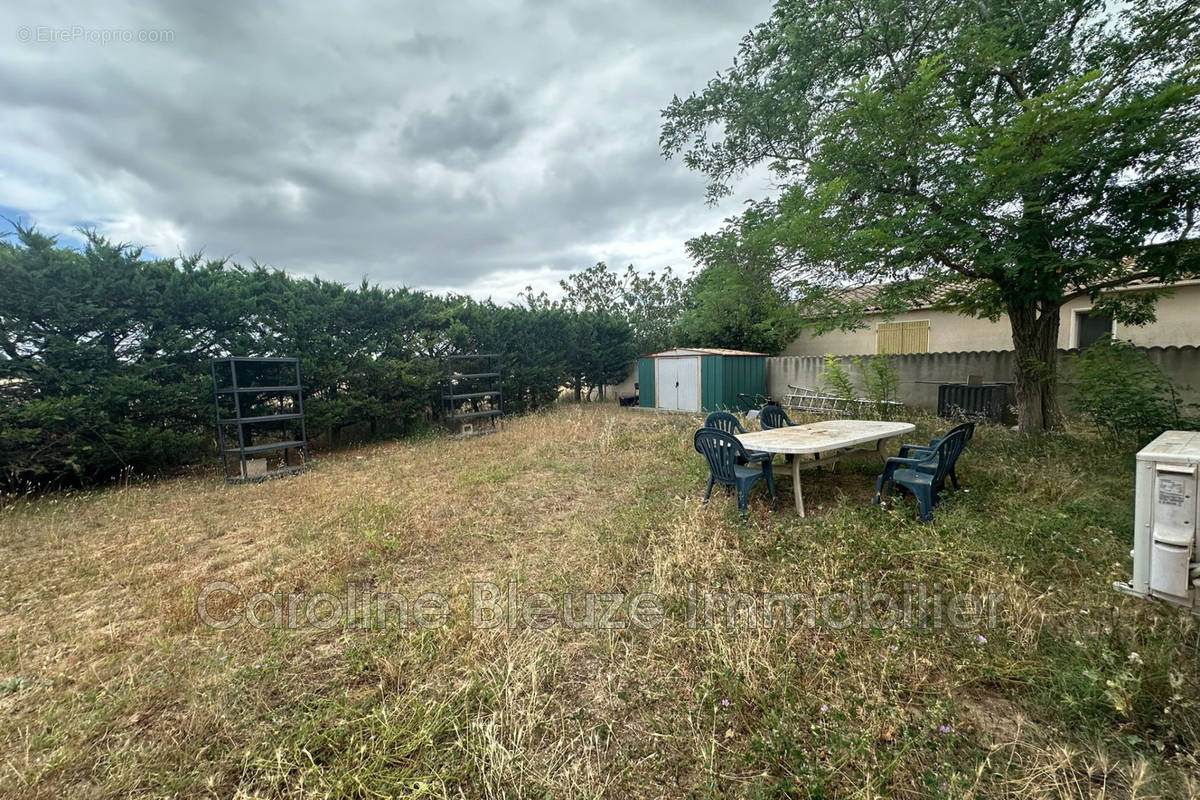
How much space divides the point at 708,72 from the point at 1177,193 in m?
7.21

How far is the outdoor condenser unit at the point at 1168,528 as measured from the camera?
1499 millimetres

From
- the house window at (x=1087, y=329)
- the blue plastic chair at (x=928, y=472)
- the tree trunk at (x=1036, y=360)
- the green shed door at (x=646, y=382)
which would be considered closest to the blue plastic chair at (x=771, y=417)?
the blue plastic chair at (x=928, y=472)

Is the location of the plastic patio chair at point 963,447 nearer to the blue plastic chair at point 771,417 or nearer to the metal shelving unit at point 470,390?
the blue plastic chair at point 771,417

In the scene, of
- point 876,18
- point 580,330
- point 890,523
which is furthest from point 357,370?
point 876,18

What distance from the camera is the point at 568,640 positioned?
6.97ft

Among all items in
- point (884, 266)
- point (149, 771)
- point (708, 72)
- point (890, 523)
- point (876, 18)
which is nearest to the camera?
point (149, 771)

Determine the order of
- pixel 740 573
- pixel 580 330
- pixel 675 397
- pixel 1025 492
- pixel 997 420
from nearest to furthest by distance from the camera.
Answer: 1. pixel 740 573
2. pixel 1025 492
3. pixel 997 420
4. pixel 675 397
5. pixel 580 330

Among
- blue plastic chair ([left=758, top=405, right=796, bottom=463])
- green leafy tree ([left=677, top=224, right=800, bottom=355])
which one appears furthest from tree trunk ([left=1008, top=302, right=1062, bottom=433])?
blue plastic chair ([left=758, top=405, right=796, bottom=463])

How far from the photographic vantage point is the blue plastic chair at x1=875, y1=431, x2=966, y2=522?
3.24 meters

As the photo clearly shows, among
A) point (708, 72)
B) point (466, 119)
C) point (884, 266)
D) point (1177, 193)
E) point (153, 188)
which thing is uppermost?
point (708, 72)

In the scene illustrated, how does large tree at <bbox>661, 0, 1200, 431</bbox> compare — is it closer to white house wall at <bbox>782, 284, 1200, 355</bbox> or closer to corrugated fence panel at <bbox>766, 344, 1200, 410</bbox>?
white house wall at <bbox>782, 284, 1200, 355</bbox>

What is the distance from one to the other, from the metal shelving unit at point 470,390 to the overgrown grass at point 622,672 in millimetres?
5341

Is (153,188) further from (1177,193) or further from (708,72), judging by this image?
(1177,193)

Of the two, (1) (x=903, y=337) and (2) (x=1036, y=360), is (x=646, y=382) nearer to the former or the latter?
(1) (x=903, y=337)
